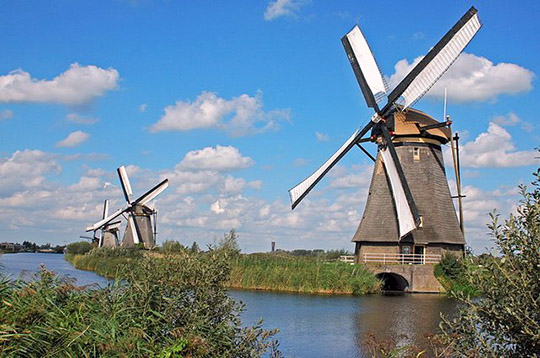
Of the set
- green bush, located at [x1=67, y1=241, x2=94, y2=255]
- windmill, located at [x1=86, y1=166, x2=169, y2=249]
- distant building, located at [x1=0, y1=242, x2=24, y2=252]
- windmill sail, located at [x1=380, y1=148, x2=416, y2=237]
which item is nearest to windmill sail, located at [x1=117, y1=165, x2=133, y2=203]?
windmill, located at [x1=86, y1=166, x2=169, y2=249]

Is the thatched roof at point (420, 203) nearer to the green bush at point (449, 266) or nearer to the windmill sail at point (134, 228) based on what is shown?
the green bush at point (449, 266)

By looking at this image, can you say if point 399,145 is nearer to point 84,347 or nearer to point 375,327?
point 375,327

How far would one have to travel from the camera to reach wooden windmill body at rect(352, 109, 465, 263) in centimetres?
2322

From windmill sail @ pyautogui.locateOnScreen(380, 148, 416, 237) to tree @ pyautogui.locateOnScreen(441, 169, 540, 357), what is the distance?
1629 cm

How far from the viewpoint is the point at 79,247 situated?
54.8 metres

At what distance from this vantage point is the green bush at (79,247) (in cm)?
5418

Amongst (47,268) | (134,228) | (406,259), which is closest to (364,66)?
(406,259)

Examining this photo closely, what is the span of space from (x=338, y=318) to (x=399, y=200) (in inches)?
309

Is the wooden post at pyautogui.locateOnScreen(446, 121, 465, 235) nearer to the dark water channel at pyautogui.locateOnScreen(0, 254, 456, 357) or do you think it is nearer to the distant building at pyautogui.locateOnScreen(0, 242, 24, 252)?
the dark water channel at pyautogui.locateOnScreen(0, 254, 456, 357)

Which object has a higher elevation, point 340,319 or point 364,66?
point 364,66

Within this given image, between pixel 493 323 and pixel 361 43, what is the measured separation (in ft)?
63.2

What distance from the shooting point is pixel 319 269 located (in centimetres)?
2172

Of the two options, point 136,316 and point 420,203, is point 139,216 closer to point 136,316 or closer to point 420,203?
point 420,203

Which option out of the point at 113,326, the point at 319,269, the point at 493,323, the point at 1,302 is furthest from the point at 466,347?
the point at 319,269
